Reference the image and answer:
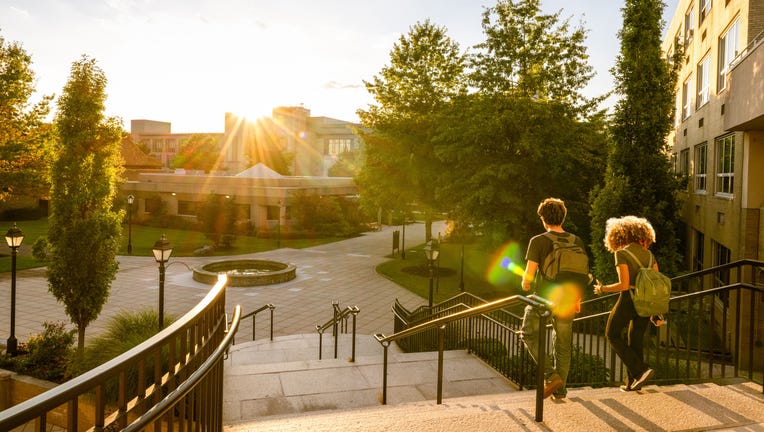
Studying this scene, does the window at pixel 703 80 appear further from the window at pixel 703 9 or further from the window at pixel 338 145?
the window at pixel 338 145

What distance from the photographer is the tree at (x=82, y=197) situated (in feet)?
39.7

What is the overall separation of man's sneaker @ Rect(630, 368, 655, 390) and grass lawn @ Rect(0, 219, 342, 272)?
27087mm

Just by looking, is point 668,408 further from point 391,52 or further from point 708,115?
point 391,52

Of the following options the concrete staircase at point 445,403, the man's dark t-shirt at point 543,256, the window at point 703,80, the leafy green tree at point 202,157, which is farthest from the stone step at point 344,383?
the leafy green tree at point 202,157

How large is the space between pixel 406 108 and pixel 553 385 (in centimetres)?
2404

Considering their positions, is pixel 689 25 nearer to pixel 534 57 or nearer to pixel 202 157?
pixel 534 57

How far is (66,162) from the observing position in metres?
12.1

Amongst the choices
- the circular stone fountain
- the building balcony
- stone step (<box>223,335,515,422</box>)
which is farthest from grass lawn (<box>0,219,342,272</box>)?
the building balcony

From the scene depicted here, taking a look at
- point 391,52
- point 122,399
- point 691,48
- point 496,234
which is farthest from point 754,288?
point 391,52

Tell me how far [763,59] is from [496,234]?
42.4 ft

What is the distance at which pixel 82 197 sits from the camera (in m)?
12.1

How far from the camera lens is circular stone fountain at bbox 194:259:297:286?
77.2ft

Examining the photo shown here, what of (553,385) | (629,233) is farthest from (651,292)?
(553,385)

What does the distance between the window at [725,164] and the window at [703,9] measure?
580cm
